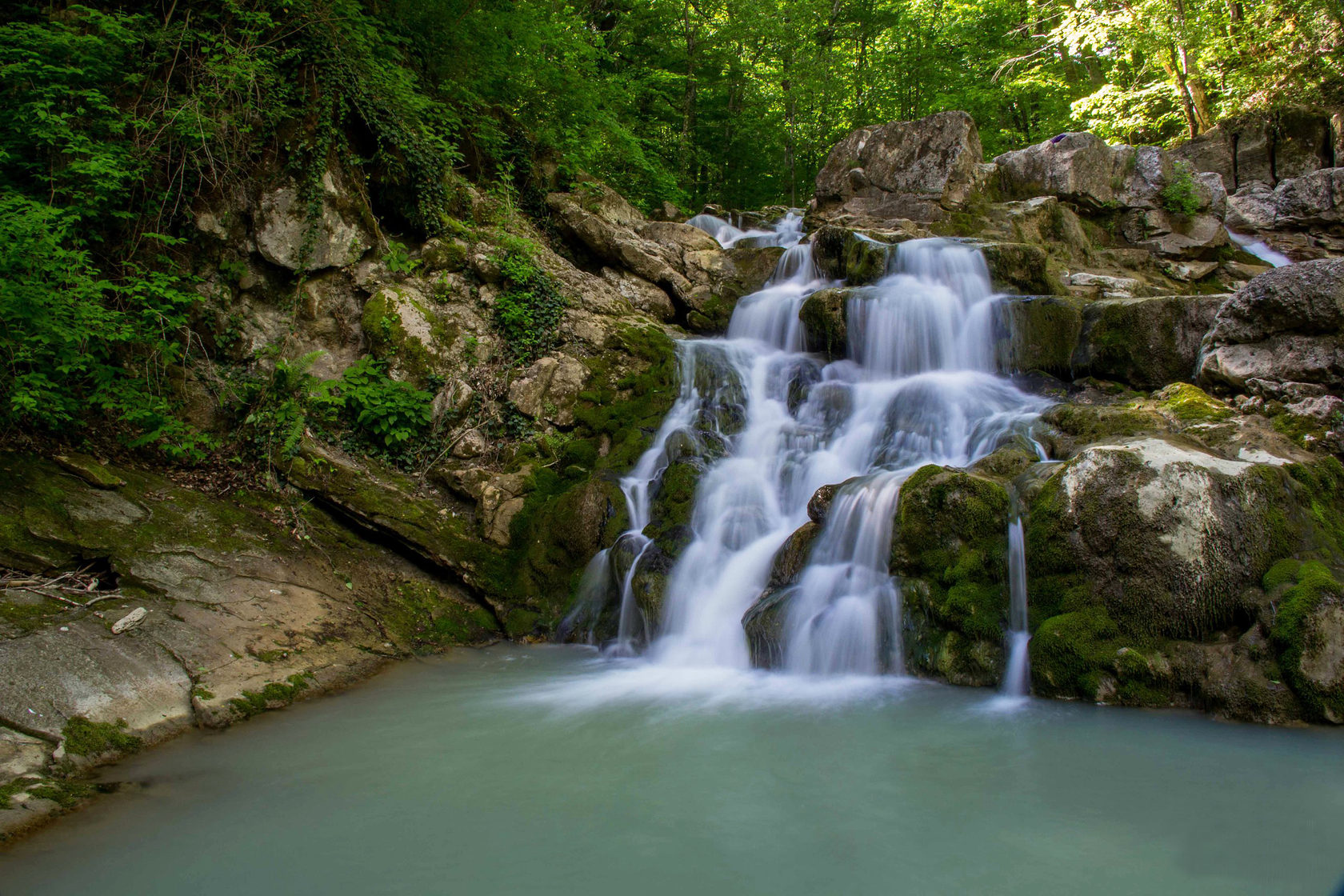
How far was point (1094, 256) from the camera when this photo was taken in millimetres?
12656

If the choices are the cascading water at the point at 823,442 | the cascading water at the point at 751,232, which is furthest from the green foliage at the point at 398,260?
the cascading water at the point at 751,232

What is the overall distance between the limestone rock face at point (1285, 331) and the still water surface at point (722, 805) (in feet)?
12.4

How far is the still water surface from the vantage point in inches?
118

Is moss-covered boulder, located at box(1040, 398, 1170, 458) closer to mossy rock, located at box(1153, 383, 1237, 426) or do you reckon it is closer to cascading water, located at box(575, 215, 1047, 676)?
mossy rock, located at box(1153, 383, 1237, 426)

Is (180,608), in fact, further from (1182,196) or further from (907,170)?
(1182,196)

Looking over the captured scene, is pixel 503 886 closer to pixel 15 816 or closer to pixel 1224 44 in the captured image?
pixel 15 816

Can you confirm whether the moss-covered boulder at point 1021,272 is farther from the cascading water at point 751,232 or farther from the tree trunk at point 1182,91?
the tree trunk at point 1182,91

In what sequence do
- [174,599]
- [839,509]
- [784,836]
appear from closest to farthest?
1. [784,836]
2. [174,599]
3. [839,509]

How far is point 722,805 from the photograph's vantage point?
3.65 m

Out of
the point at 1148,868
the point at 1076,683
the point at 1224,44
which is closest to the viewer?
the point at 1148,868

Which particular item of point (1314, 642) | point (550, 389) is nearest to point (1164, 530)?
point (1314, 642)

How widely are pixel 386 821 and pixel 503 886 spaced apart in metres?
0.86

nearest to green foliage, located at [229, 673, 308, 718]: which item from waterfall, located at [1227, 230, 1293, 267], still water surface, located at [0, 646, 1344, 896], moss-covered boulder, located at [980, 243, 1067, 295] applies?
still water surface, located at [0, 646, 1344, 896]

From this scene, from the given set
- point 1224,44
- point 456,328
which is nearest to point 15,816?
point 456,328
